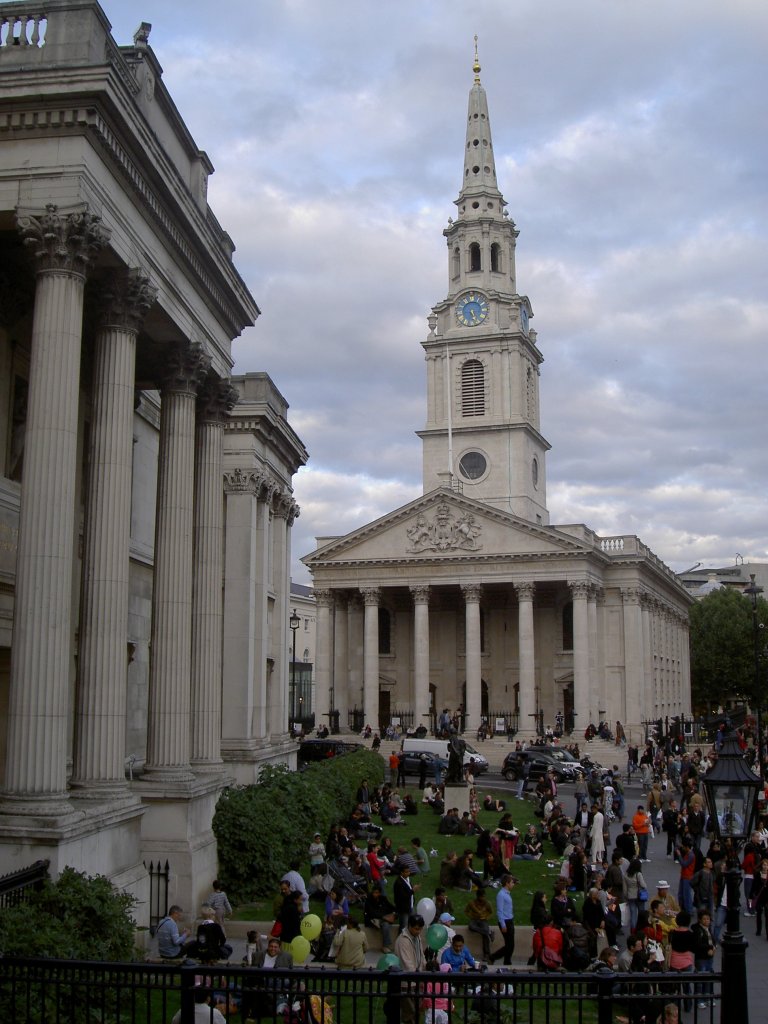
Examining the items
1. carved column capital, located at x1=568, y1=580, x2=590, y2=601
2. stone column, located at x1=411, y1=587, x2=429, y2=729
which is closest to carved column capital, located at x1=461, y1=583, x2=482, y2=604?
stone column, located at x1=411, y1=587, x2=429, y2=729

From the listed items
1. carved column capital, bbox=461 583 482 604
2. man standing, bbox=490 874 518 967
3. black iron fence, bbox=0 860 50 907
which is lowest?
man standing, bbox=490 874 518 967

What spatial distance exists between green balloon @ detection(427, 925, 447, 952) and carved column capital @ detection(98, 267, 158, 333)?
972cm

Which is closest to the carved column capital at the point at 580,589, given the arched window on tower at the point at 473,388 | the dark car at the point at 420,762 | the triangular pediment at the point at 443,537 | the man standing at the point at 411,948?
the triangular pediment at the point at 443,537

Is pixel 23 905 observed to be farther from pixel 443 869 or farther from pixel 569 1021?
pixel 443 869

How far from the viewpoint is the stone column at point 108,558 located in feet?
50.5

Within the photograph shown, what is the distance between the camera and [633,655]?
234 feet

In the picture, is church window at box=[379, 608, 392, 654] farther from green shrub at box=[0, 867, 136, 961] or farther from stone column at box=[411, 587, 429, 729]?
green shrub at box=[0, 867, 136, 961]

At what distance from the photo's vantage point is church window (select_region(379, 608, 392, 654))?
76.8 meters

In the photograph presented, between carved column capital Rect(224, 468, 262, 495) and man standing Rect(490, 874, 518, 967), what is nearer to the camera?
man standing Rect(490, 874, 518, 967)

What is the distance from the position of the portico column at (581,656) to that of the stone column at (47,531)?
5539 centimetres

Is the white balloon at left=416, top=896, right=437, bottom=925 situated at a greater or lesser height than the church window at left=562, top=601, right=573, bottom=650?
lesser

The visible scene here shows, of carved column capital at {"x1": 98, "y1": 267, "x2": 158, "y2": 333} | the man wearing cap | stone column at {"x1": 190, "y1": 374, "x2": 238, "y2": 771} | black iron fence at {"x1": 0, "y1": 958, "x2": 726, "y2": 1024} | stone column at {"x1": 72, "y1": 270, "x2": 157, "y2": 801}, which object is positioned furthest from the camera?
stone column at {"x1": 190, "y1": 374, "x2": 238, "y2": 771}

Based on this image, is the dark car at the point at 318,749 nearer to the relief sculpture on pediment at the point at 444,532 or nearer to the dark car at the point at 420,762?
the dark car at the point at 420,762

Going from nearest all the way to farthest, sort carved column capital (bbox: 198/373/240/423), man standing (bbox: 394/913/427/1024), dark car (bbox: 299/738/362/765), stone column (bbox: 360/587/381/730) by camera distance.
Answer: man standing (bbox: 394/913/427/1024), carved column capital (bbox: 198/373/240/423), dark car (bbox: 299/738/362/765), stone column (bbox: 360/587/381/730)
